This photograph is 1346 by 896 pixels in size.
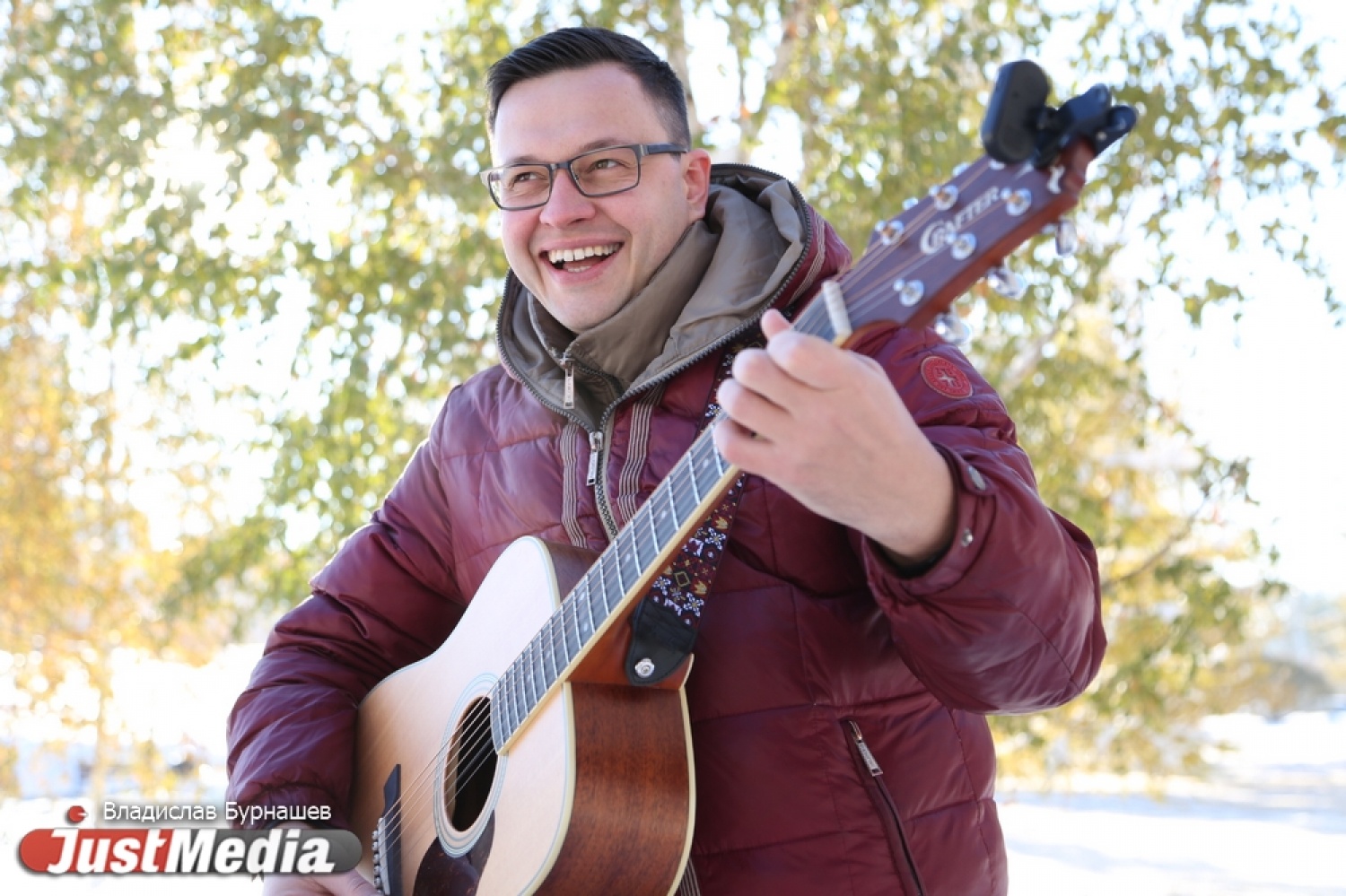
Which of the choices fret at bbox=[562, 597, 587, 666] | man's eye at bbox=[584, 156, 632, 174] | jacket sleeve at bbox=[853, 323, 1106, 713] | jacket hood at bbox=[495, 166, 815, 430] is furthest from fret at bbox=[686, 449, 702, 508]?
man's eye at bbox=[584, 156, 632, 174]

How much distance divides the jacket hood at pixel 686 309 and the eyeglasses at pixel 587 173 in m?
0.16

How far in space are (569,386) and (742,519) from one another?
0.47 meters

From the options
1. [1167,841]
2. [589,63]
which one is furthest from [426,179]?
[1167,841]

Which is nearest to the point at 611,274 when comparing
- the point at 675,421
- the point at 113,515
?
the point at 675,421

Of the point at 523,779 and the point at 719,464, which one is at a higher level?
the point at 719,464

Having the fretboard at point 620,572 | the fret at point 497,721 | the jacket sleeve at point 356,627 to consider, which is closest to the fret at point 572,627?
the fretboard at point 620,572

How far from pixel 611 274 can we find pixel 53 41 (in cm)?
450

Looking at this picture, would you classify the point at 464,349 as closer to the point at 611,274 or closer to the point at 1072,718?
the point at 611,274

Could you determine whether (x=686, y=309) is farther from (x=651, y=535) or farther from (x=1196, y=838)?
(x=1196, y=838)

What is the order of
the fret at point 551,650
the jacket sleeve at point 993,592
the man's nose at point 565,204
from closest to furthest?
the jacket sleeve at point 993,592, the fret at point 551,650, the man's nose at point 565,204

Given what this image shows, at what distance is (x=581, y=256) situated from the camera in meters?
2.25

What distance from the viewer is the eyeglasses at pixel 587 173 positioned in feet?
7.29

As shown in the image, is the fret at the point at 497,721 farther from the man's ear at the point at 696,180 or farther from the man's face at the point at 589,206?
the man's ear at the point at 696,180

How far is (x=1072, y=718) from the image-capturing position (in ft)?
25.1
